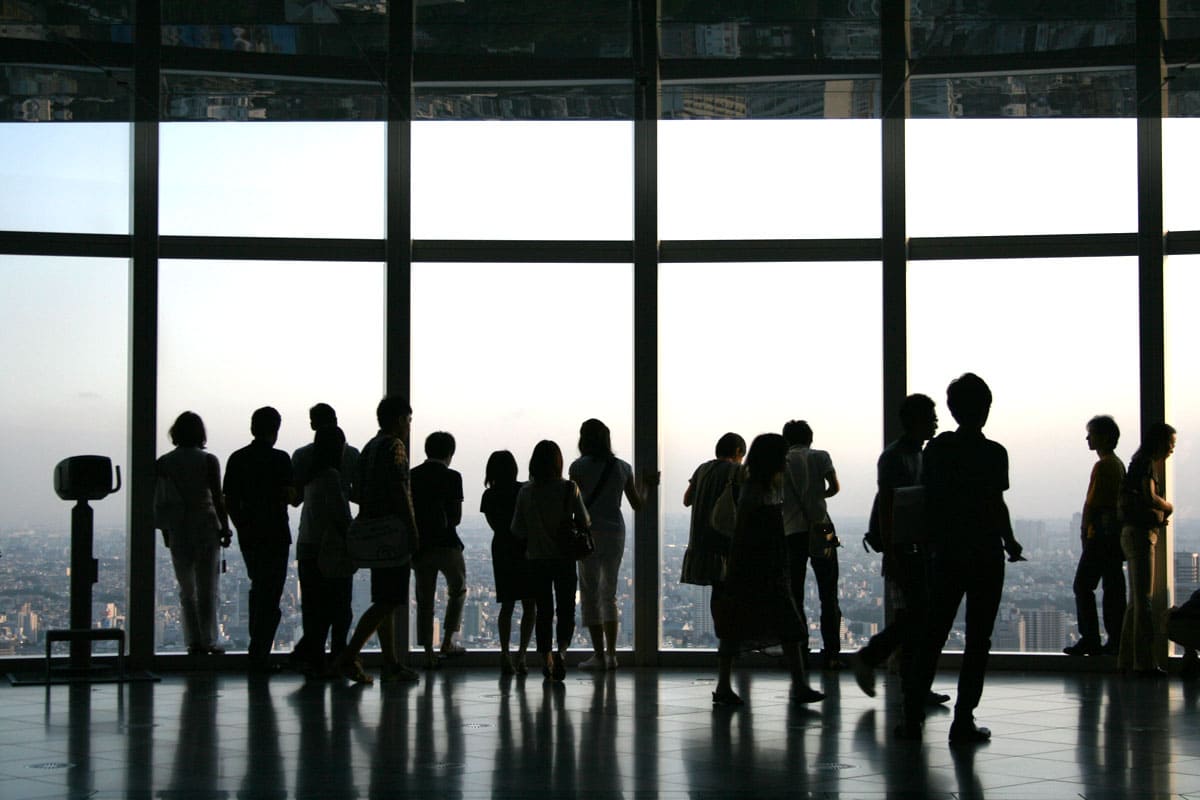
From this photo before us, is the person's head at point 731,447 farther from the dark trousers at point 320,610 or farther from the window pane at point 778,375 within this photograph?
the dark trousers at point 320,610

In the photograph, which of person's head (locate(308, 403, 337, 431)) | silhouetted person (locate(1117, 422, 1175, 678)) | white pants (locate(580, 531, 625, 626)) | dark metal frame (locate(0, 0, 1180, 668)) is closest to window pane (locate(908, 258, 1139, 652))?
dark metal frame (locate(0, 0, 1180, 668))

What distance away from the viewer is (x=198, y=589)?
31.3ft

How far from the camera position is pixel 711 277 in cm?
1039

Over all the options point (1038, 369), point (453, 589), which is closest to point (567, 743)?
point (453, 589)

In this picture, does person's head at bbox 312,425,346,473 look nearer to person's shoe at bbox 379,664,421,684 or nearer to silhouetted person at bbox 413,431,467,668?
silhouetted person at bbox 413,431,467,668

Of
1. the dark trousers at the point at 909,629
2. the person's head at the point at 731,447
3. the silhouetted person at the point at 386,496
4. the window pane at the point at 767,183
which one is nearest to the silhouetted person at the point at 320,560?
the silhouetted person at the point at 386,496

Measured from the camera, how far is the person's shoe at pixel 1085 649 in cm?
984

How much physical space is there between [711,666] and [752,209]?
3165mm

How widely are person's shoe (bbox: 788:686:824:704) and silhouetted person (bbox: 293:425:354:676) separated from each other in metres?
2.76

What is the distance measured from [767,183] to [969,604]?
5.01 m

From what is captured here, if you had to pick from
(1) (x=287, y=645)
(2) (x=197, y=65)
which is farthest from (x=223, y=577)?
(2) (x=197, y=65)

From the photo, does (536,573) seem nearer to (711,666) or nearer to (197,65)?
(711,666)

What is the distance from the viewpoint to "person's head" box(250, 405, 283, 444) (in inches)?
359

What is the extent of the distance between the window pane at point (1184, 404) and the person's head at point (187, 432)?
637 cm
